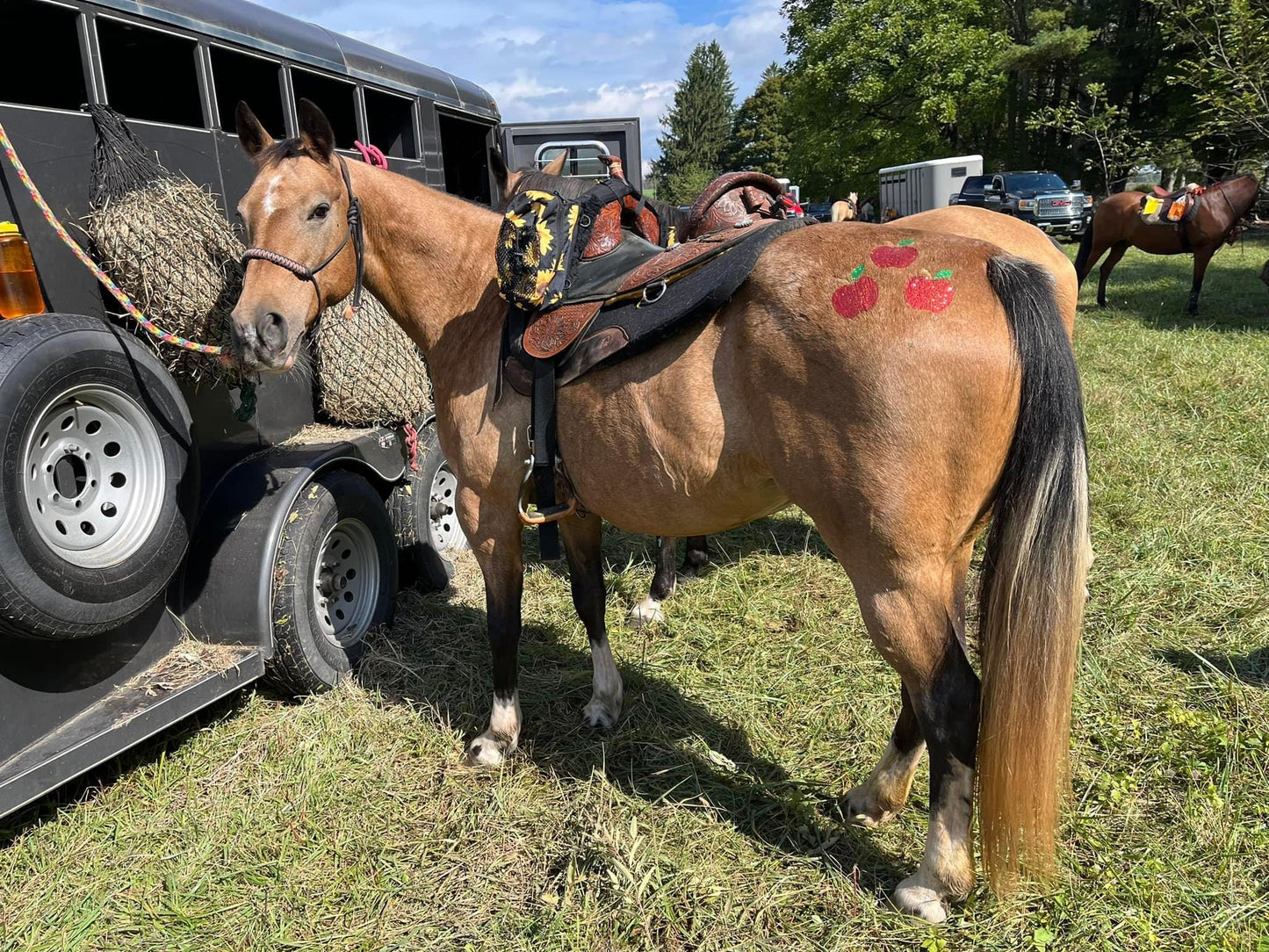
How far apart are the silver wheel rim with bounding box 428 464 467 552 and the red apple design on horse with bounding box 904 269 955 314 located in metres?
2.93

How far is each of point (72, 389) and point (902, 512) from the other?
2357 mm

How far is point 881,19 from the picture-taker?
27.5 metres

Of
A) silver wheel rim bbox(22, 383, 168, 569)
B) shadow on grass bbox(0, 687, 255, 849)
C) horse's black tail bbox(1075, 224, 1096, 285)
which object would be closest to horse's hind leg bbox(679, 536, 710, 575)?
shadow on grass bbox(0, 687, 255, 849)

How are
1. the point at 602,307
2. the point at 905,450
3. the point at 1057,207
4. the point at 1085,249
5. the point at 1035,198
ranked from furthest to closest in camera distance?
1. the point at 1035,198
2. the point at 1057,207
3. the point at 1085,249
4. the point at 602,307
5. the point at 905,450

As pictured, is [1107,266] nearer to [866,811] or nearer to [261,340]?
[866,811]

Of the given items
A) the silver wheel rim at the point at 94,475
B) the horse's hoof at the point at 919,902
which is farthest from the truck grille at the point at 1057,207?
the silver wheel rim at the point at 94,475

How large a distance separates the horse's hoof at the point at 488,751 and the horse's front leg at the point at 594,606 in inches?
14.1

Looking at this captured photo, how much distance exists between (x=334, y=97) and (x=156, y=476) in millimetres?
2724

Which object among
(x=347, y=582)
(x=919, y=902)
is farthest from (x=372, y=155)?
(x=919, y=902)

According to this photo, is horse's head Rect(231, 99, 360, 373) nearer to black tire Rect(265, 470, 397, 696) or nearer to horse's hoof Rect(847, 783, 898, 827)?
black tire Rect(265, 470, 397, 696)

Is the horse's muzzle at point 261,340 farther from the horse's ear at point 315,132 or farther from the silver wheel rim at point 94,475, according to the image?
the horse's ear at point 315,132

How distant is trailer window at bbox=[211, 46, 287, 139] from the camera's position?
3611mm

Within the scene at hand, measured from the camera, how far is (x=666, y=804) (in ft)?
8.37

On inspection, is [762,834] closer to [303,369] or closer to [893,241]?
[893,241]
